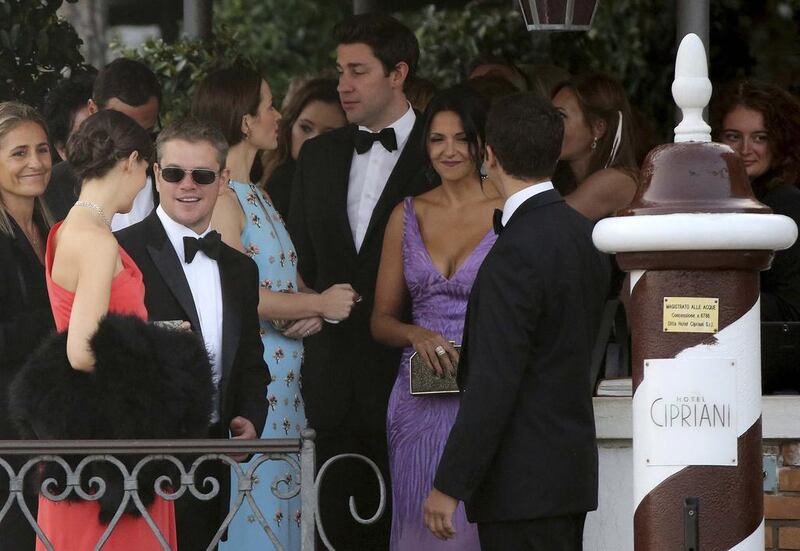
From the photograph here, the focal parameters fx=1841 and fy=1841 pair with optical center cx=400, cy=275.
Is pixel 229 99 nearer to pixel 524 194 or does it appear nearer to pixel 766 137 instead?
pixel 524 194

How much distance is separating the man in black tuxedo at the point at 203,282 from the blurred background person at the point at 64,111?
1176 millimetres

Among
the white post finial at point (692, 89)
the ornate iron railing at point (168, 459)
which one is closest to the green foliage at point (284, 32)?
the ornate iron railing at point (168, 459)

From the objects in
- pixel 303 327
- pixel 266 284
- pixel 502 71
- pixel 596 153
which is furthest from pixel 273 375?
pixel 502 71

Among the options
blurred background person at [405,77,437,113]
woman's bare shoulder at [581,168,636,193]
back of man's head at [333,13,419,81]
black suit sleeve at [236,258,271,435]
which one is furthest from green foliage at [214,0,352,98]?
black suit sleeve at [236,258,271,435]

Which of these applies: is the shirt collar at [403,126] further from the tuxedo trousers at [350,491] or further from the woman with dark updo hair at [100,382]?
the woman with dark updo hair at [100,382]

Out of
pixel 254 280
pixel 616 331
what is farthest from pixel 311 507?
pixel 616 331

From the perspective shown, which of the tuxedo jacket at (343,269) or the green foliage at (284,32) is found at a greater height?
the green foliage at (284,32)

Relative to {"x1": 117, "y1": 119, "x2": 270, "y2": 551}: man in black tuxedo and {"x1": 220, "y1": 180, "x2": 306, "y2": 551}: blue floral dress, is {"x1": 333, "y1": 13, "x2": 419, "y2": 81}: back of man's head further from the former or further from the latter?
{"x1": 117, "y1": 119, "x2": 270, "y2": 551}: man in black tuxedo

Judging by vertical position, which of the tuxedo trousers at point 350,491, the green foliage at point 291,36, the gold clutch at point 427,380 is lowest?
the tuxedo trousers at point 350,491

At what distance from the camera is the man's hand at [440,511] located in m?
4.77

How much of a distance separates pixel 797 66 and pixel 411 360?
17.1 ft

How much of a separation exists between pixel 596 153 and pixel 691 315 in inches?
103

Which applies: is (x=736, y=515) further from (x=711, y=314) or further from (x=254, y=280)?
(x=254, y=280)

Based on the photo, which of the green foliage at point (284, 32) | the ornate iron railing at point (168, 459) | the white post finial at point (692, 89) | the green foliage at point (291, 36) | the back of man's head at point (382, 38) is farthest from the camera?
the green foliage at point (291, 36)
